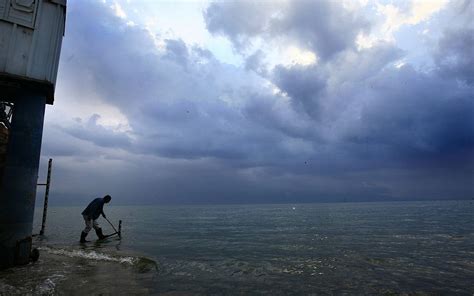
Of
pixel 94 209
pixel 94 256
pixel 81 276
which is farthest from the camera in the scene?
pixel 94 209

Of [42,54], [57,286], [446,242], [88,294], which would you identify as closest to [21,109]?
[42,54]

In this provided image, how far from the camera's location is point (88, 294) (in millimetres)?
8680

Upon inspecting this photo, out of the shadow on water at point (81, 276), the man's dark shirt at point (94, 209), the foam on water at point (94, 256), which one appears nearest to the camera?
the shadow on water at point (81, 276)

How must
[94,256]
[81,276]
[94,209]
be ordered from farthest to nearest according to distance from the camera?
1. [94,209]
2. [94,256]
3. [81,276]

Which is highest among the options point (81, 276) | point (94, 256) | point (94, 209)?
point (94, 209)

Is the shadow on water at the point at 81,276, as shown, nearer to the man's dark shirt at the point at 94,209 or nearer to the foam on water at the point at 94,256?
the foam on water at the point at 94,256

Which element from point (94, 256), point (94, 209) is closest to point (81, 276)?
point (94, 256)

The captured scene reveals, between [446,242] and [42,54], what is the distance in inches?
1069

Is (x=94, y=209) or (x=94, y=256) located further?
(x=94, y=209)

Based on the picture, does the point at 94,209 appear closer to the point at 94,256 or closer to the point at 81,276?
the point at 94,256

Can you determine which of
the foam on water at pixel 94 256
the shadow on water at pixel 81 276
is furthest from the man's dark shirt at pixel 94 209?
the shadow on water at pixel 81 276

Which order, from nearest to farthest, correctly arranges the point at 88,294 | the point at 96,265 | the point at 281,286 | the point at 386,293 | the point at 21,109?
the point at 88,294
the point at 386,293
the point at 281,286
the point at 21,109
the point at 96,265

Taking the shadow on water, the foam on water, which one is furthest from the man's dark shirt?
the shadow on water

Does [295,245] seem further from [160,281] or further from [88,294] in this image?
[88,294]
